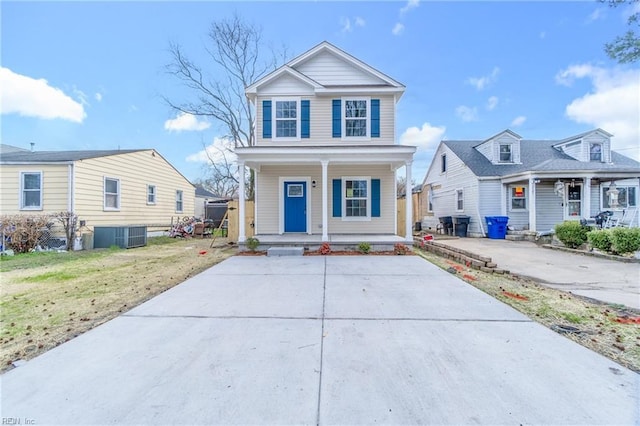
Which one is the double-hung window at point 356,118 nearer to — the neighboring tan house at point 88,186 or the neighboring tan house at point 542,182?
the neighboring tan house at point 542,182

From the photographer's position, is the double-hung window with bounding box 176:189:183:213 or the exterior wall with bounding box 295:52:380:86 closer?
the exterior wall with bounding box 295:52:380:86

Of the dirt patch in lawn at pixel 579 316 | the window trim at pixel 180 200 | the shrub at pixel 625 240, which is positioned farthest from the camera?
the window trim at pixel 180 200

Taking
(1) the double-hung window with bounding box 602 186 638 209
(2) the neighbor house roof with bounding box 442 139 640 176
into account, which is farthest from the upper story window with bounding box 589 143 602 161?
(1) the double-hung window with bounding box 602 186 638 209

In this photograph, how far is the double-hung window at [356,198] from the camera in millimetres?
10578

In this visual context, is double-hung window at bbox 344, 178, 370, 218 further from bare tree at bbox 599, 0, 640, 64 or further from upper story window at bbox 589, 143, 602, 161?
upper story window at bbox 589, 143, 602, 161

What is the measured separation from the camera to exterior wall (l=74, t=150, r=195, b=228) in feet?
34.4

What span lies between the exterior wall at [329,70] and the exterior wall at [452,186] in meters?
8.86

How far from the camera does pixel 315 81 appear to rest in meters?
10.4

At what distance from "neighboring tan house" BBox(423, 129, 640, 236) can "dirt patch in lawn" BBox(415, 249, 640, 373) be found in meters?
10.2

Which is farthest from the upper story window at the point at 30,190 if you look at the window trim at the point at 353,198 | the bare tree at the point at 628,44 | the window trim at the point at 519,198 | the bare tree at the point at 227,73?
the window trim at the point at 519,198

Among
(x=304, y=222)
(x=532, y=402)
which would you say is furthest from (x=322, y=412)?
(x=304, y=222)

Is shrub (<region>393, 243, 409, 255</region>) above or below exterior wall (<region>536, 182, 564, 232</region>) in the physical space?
below

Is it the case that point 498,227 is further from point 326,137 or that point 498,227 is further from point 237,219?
point 237,219

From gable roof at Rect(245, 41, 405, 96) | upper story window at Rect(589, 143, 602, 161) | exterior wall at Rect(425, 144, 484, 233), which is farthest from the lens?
upper story window at Rect(589, 143, 602, 161)
